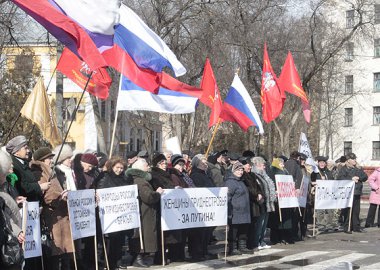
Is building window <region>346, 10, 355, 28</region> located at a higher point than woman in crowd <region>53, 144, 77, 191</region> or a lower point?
higher

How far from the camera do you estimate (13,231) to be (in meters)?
6.93

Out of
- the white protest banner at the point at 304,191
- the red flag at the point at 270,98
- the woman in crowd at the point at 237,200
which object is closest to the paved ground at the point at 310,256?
the woman in crowd at the point at 237,200

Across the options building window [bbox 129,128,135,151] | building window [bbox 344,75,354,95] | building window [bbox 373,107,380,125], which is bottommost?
building window [bbox 129,128,135,151]

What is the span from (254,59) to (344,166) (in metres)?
14.3

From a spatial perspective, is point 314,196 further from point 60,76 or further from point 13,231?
point 13,231

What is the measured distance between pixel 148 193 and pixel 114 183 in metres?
0.60

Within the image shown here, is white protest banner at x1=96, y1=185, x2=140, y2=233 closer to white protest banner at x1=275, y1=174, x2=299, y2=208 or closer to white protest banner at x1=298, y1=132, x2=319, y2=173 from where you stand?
white protest banner at x1=275, y1=174, x2=299, y2=208

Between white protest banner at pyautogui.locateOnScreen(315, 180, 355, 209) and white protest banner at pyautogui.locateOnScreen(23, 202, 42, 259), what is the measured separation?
849cm

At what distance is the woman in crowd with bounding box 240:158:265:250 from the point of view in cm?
1362

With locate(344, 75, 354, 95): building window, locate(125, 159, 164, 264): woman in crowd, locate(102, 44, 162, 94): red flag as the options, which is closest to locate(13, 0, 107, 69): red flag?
locate(102, 44, 162, 94): red flag

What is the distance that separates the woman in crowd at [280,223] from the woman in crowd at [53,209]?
6.14 meters

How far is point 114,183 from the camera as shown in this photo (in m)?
11.0

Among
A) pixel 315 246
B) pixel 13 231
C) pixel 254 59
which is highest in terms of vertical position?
pixel 254 59

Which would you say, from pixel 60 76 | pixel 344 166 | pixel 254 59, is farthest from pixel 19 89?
pixel 344 166
